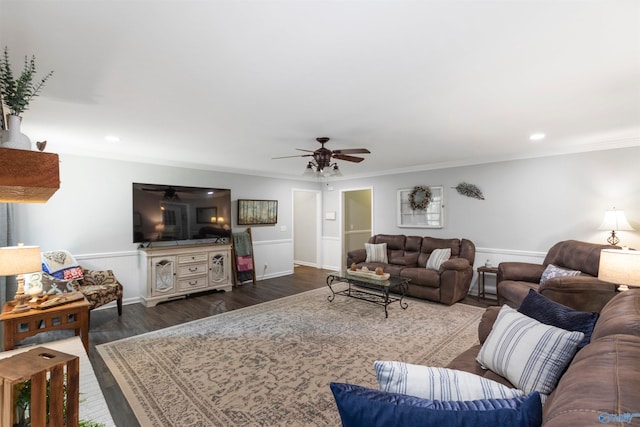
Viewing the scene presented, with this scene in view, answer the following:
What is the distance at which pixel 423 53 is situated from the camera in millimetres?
1714

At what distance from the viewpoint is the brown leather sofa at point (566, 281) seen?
250 centimetres

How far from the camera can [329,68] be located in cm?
189

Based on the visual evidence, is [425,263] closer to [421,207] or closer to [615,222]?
[421,207]

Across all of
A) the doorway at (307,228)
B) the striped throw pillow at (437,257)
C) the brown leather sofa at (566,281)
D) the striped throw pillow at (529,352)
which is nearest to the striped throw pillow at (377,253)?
the striped throw pillow at (437,257)

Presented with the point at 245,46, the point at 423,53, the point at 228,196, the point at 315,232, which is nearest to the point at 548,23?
the point at 423,53

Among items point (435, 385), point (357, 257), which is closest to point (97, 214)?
point (357, 257)

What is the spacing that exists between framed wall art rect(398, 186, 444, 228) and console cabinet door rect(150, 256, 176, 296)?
14.2ft

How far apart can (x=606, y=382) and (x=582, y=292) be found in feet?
7.66

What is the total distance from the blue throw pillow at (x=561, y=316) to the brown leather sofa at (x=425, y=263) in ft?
9.03

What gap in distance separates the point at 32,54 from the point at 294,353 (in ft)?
9.86

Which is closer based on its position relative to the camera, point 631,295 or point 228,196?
point 631,295

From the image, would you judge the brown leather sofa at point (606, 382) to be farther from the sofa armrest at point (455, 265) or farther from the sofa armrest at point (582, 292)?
the sofa armrest at point (455, 265)

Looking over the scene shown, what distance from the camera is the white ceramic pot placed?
1.26 metres

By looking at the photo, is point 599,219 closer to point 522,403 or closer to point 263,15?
point 522,403
